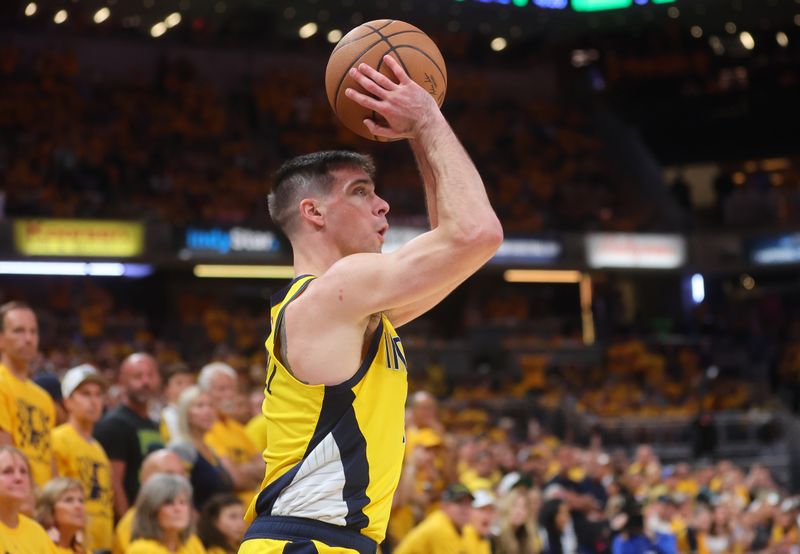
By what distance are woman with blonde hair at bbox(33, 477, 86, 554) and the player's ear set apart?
324 centimetres

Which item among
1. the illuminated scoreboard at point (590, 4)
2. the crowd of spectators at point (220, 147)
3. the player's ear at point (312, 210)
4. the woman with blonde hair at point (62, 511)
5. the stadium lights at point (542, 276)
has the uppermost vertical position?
the illuminated scoreboard at point (590, 4)

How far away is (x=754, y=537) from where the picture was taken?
13.8 m

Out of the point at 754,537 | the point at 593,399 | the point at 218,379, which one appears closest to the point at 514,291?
the point at 593,399

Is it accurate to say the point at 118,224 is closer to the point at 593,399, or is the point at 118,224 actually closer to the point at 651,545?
the point at 593,399

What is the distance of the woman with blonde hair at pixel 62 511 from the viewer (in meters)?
5.99

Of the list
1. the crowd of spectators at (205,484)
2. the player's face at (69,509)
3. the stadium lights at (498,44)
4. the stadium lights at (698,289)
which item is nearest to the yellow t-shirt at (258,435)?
the crowd of spectators at (205,484)

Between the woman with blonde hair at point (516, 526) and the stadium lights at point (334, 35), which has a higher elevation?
the stadium lights at point (334, 35)

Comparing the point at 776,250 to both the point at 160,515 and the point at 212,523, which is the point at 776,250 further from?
the point at 160,515

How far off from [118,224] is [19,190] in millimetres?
1747

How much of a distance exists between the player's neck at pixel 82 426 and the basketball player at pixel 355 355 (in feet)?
13.2

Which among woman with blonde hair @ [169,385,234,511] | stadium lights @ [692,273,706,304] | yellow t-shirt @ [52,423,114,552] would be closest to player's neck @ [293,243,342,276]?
yellow t-shirt @ [52,423,114,552]

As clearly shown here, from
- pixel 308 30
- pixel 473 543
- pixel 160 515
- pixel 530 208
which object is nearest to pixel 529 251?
pixel 530 208

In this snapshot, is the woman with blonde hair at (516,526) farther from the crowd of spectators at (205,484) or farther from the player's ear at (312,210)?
the player's ear at (312,210)

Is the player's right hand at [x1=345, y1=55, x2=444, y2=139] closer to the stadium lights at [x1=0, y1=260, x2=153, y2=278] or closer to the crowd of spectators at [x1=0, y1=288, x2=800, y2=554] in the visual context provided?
the crowd of spectators at [x1=0, y1=288, x2=800, y2=554]
